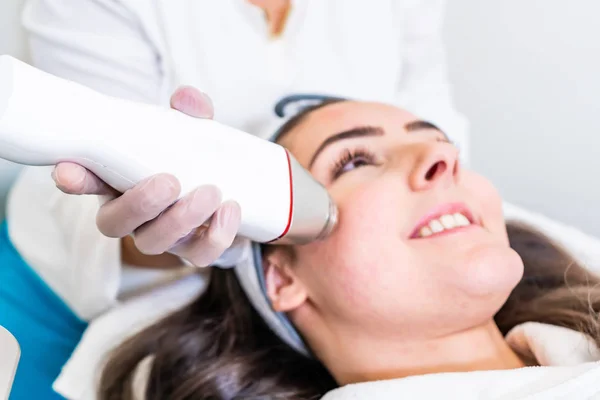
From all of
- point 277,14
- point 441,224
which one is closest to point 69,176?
point 441,224

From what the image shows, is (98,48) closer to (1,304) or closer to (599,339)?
(1,304)

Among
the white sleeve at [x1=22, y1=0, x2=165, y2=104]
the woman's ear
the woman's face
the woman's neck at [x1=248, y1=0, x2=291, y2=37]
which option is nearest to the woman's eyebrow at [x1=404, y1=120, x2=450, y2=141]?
the woman's face

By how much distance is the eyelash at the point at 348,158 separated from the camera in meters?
0.90

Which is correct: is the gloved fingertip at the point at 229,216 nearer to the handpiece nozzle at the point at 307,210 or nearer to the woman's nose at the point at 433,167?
the handpiece nozzle at the point at 307,210

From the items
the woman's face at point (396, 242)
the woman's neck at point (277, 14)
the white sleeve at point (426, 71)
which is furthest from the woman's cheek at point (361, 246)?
the white sleeve at point (426, 71)

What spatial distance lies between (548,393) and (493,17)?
1.06 metres

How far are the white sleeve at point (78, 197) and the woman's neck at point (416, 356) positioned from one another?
0.43m

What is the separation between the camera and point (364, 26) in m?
1.31

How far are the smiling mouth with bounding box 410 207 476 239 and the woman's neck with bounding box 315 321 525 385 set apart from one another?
0.16 meters

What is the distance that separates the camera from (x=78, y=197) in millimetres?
1060

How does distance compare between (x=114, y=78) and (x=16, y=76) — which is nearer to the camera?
(x=16, y=76)

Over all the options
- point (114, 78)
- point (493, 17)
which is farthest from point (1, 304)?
point (493, 17)

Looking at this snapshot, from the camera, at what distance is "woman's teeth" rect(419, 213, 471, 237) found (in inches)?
33.5

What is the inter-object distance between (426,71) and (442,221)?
69 cm
